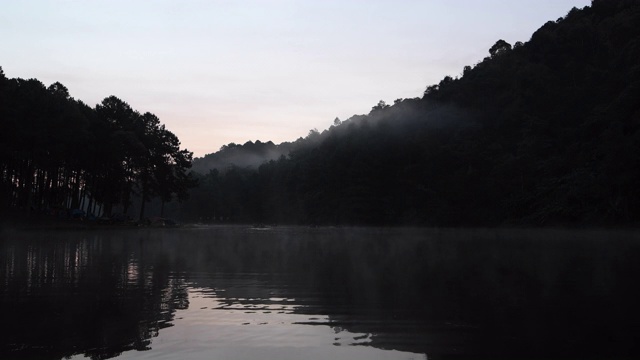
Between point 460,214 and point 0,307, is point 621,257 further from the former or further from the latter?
point 460,214

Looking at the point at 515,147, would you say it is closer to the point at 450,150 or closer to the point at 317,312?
the point at 450,150

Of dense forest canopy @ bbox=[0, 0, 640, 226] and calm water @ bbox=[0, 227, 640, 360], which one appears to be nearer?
calm water @ bbox=[0, 227, 640, 360]

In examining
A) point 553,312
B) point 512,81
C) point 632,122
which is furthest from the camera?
point 512,81

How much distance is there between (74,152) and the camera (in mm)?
81562

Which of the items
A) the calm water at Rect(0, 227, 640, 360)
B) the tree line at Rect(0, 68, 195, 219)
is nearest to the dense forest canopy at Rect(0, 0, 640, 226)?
the tree line at Rect(0, 68, 195, 219)

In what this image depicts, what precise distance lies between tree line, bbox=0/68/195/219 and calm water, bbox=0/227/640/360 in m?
49.3

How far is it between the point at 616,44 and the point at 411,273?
145 metres

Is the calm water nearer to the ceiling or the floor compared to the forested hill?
nearer to the floor

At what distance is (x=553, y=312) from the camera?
14.9m

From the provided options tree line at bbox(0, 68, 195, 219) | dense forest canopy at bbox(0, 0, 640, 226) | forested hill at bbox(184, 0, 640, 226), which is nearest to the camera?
tree line at bbox(0, 68, 195, 219)

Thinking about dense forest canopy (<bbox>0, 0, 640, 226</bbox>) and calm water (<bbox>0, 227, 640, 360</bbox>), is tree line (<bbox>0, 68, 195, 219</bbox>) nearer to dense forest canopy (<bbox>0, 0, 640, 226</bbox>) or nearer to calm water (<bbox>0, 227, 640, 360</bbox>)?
dense forest canopy (<bbox>0, 0, 640, 226</bbox>)

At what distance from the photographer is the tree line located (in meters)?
69.9

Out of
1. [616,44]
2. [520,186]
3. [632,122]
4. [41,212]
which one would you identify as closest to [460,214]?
[520,186]

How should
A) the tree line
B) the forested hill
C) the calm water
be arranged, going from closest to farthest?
the calm water
the tree line
the forested hill
